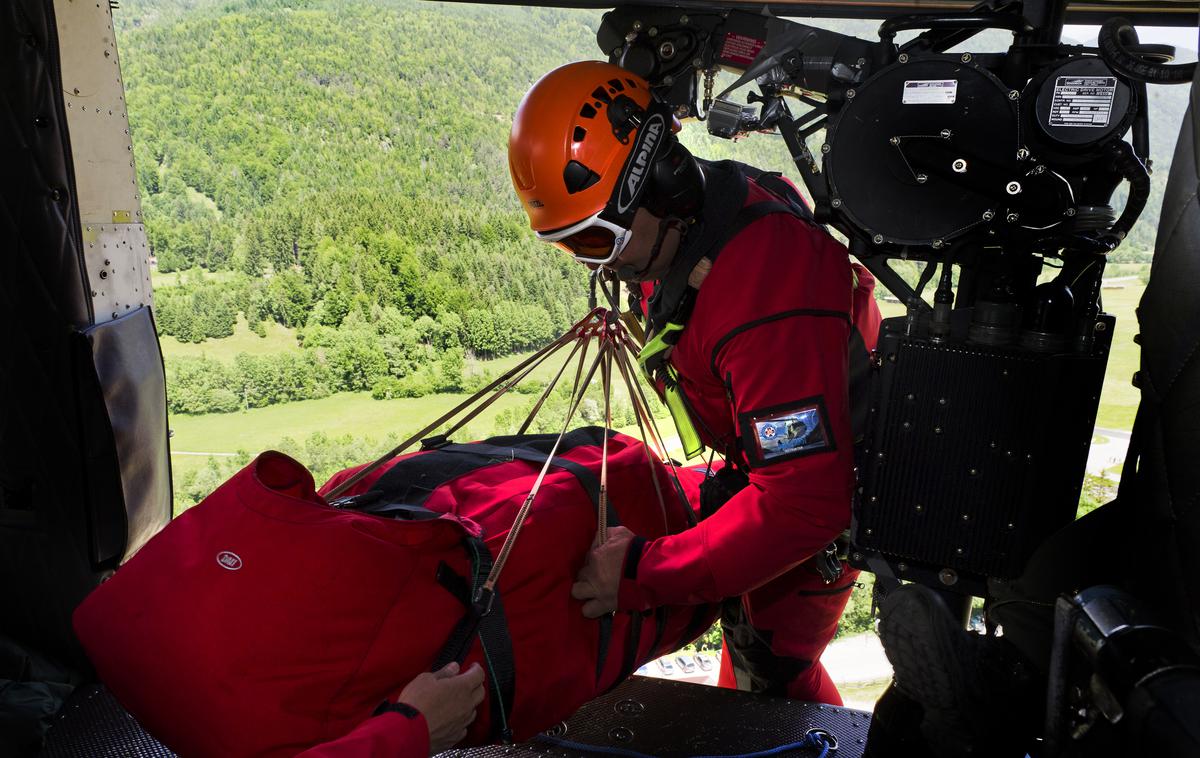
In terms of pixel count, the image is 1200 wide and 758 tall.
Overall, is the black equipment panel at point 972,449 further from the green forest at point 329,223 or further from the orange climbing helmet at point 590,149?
the green forest at point 329,223

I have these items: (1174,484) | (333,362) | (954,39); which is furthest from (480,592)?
(333,362)

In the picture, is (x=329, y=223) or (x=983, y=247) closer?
(x=983, y=247)

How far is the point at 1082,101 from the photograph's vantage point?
1330mm

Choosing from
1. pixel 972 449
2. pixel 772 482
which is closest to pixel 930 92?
pixel 972 449

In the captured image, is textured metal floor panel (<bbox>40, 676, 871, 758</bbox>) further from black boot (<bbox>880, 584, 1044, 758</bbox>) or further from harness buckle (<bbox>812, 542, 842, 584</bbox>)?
black boot (<bbox>880, 584, 1044, 758</bbox>)

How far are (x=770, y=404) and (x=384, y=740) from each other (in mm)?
876

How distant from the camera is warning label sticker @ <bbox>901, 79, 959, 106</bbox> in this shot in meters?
1.42

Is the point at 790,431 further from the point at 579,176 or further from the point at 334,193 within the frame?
the point at 334,193

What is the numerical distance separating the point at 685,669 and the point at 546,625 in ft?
7.40

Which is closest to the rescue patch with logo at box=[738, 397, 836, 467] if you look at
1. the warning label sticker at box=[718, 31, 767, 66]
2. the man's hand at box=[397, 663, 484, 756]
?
the man's hand at box=[397, 663, 484, 756]

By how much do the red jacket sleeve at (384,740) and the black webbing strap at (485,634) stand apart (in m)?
0.14

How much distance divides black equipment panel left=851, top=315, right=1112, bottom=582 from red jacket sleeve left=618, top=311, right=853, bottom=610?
0.09 meters

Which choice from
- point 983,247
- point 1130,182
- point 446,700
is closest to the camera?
point 446,700

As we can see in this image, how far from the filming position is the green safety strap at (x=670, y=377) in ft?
5.76
